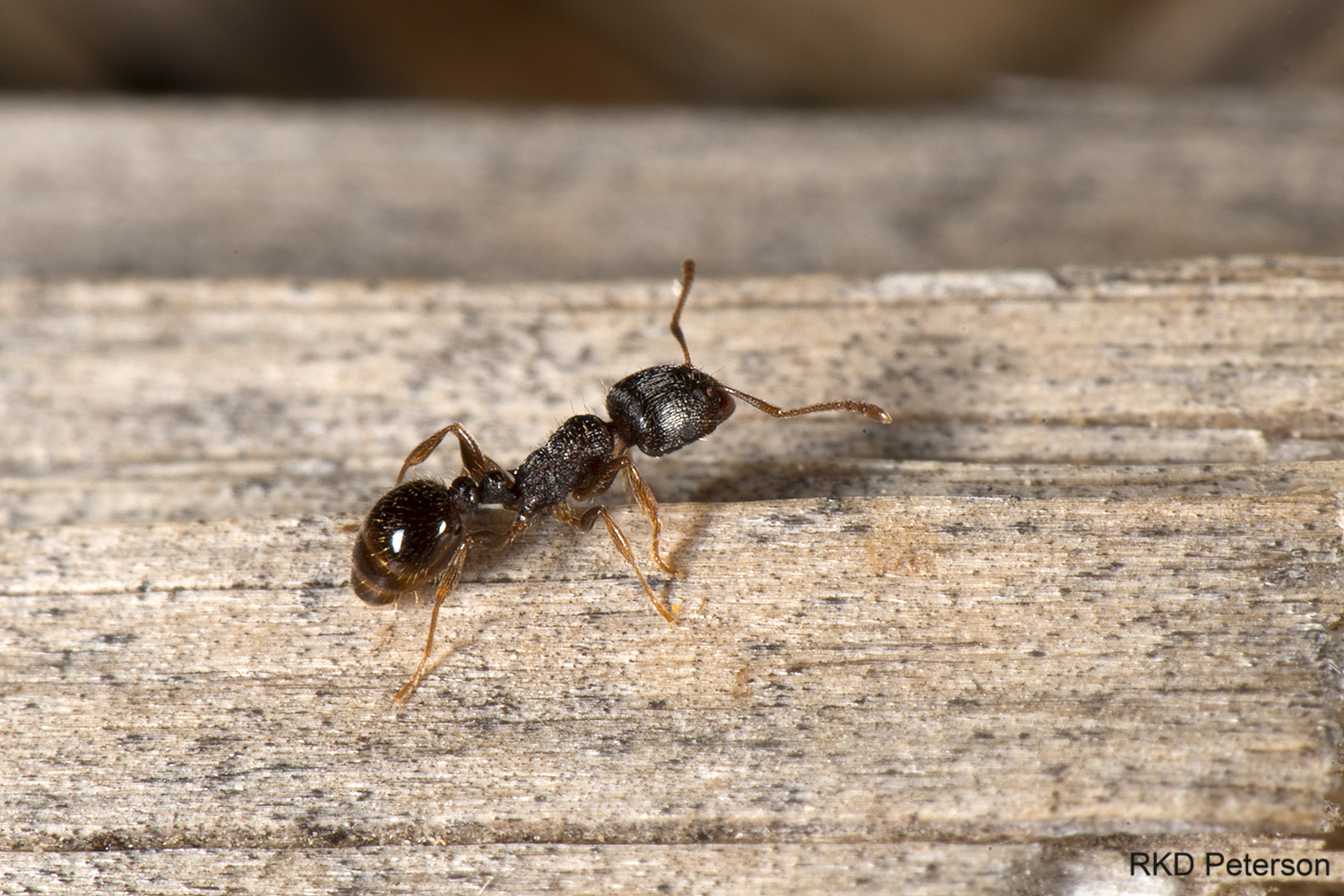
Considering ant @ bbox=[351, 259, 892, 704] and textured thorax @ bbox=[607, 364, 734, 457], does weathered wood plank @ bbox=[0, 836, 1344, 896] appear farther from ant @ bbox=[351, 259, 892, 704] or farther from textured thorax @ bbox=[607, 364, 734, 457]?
textured thorax @ bbox=[607, 364, 734, 457]

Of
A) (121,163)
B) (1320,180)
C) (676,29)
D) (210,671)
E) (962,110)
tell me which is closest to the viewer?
(210,671)

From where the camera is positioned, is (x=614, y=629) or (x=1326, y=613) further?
(x=614, y=629)

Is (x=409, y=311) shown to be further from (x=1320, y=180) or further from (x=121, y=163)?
(x=1320, y=180)

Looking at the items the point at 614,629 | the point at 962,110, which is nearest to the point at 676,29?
the point at 962,110

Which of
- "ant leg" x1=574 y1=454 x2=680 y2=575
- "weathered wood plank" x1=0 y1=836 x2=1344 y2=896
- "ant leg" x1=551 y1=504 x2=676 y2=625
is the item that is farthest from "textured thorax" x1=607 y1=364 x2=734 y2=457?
"weathered wood plank" x1=0 y1=836 x2=1344 y2=896

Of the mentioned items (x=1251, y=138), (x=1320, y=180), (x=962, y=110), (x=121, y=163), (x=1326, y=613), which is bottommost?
(x=1326, y=613)

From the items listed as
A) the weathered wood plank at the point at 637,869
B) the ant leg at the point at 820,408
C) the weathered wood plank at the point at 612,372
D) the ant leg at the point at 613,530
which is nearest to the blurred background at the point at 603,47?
the weathered wood plank at the point at 612,372

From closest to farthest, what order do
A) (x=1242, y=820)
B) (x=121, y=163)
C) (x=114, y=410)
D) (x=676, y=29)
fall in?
(x=1242, y=820), (x=114, y=410), (x=121, y=163), (x=676, y=29)

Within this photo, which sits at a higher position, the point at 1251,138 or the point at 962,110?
the point at 962,110
